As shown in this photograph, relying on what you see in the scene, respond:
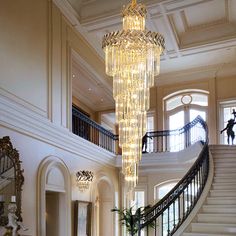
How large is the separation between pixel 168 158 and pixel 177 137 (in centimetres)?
159

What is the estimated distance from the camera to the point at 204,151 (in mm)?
8336

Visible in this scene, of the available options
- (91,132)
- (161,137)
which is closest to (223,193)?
(161,137)

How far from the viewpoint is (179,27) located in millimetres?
11766

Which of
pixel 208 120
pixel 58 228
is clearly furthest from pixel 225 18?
pixel 58 228

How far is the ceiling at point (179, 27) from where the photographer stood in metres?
10.2

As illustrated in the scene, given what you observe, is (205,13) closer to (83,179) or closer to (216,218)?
(83,179)

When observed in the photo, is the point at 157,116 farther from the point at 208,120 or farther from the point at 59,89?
the point at 59,89

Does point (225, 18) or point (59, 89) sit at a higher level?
point (225, 18)

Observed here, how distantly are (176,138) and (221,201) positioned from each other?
6.84 m

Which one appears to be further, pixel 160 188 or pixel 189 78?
pixel 189 78

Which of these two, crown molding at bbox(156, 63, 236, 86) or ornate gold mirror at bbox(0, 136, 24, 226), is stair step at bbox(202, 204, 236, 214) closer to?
ornate gold mirror at bbox(0, 136, 24, 226)

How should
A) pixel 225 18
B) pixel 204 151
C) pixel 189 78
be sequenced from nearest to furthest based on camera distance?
pixel 204 151
pixel 225 18
pixel 189 78

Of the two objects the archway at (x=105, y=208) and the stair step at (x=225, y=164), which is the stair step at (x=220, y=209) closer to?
the stair step at (x=225, y=164)

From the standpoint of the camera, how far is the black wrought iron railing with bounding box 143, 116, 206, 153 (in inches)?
503
